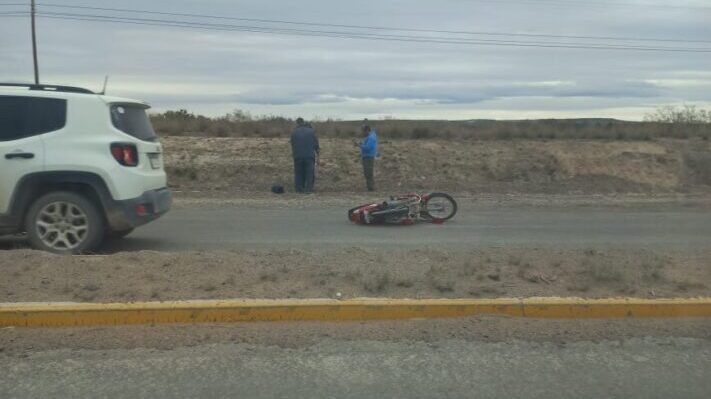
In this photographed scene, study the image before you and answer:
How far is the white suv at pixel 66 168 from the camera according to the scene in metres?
8.02

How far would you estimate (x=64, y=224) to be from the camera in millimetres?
8211

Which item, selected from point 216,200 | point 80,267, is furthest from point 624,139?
point 80,267

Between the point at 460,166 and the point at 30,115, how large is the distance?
16852mm

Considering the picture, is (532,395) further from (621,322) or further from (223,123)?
(223,123)

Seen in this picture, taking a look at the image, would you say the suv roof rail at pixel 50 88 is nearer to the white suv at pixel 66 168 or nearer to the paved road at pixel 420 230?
the white suv at pixel 66 168

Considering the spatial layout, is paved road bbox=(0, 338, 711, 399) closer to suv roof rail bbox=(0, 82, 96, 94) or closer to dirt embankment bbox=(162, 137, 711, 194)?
suv roof rail bbox=(0, 82, 96, 94)

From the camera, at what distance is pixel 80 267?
6.98 meters

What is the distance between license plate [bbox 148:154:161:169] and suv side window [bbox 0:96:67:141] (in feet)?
3.40

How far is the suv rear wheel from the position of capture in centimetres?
812

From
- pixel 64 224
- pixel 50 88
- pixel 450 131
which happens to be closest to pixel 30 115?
pixel 50 88

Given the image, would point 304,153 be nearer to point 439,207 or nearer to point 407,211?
point 439,207

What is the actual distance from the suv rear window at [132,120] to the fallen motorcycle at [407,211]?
13.4ft

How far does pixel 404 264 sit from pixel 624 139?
24.1 m

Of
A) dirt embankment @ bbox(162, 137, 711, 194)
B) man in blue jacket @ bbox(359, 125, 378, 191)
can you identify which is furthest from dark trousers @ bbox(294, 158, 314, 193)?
man in blue jacket @ bbox(359, 125, 378, 191)
